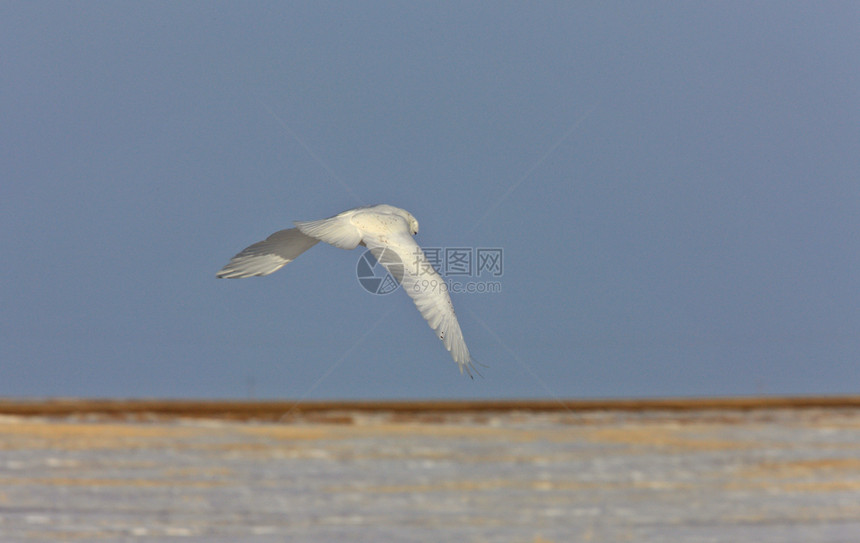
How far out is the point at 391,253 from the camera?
1.84m

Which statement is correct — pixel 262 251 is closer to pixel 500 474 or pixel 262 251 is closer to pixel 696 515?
pixel 500 474

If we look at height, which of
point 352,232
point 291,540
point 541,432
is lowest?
point 291,540

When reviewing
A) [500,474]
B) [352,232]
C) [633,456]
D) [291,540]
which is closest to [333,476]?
[291,540]

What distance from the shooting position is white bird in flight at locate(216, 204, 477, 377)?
5.40ft

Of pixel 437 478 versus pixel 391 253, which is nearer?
pixel 437 478

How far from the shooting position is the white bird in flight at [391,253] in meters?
1.65

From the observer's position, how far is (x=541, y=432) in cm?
89

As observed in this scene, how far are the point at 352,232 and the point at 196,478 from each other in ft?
3.33

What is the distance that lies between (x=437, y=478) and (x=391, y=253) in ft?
3.30

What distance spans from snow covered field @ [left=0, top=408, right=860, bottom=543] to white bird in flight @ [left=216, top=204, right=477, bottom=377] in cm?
66

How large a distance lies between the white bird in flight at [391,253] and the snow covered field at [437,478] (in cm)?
66

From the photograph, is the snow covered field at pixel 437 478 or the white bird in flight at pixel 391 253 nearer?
the snow covered field at pixel 437 478

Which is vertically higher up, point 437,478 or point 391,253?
point 391,253

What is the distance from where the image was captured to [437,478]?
880 millimetres
